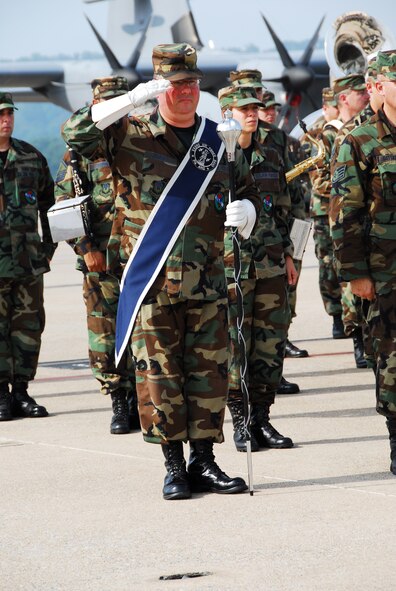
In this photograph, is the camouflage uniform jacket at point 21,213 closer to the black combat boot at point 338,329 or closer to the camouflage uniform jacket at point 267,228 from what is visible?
the camouflage uniform jacket at point 267,228

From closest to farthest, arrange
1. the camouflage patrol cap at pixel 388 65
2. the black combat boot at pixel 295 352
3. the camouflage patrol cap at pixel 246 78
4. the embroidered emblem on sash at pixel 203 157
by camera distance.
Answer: the embroidered emblem on sash at pixel 203 157 < the camouflage patrol cap at pixel 388 65 < the camouflage patrol cap at pixel 246 78 < the black combat boot at pixel 295 352

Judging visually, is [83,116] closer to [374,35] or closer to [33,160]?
[33,160]

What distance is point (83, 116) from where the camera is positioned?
590 cm

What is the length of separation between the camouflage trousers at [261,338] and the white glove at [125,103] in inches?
70.1

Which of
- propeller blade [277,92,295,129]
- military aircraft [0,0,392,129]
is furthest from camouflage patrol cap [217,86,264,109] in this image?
propeller blade [277,92,295,129]

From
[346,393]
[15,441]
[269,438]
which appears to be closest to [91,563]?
[269,438]

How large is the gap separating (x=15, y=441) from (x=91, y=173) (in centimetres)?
166

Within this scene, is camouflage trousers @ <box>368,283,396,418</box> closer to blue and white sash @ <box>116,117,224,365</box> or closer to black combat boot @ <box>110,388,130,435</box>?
blue and white sash @ <box>116,117,224,365</box>

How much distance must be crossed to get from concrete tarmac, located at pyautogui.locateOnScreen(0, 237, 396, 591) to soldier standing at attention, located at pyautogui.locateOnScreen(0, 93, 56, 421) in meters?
0.33

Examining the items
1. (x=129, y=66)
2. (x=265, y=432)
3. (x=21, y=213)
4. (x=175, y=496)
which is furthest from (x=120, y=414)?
(x=129, y=66)

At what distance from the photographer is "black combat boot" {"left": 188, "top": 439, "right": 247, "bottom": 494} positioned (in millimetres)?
6137

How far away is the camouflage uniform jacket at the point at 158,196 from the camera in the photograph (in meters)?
6.07

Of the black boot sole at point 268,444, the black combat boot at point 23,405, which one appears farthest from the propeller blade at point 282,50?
the black boot sole at point 268,444

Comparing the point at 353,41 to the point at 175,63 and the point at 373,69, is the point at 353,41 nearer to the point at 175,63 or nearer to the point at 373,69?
the point at 373,69
